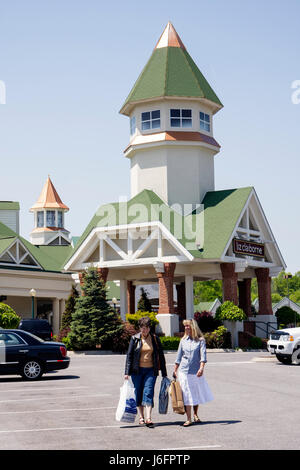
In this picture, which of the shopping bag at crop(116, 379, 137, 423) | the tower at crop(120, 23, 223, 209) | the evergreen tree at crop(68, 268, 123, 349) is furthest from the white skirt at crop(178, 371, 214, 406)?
the tower at crop(120, 23, 223, 209)

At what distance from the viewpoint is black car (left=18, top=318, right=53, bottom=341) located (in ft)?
129

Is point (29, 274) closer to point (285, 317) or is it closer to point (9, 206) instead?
point (9, 206)

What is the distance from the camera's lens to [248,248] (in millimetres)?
43531

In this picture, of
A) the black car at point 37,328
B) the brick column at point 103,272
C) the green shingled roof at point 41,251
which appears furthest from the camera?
the green shingled roof at point 41,251

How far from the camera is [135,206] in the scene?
42906mm

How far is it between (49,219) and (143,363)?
260 ft

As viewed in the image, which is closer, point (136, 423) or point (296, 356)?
point (136, 423)

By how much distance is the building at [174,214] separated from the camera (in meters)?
40.8

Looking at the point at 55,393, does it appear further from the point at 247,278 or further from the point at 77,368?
the point at 247,278

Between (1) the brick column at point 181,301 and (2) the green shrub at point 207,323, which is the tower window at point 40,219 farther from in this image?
(2) the green shrub at point 207,323

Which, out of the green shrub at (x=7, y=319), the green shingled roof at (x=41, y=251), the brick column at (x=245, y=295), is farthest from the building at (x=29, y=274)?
the brick column at (x=245, y=295)

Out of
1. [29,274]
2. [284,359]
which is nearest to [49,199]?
[29,274]

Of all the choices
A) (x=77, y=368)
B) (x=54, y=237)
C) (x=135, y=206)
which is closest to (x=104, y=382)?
(x=77, y=368)

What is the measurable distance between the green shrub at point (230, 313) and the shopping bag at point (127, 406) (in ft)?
93.5
